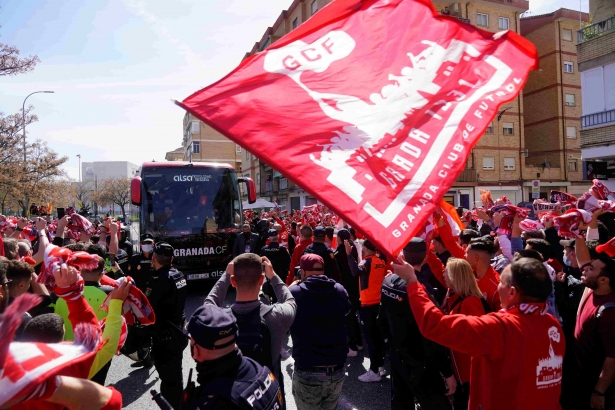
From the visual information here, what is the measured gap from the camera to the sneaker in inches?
205

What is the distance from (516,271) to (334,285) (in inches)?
62.5

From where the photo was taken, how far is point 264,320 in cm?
288

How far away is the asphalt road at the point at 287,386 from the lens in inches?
183

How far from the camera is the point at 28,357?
1.31 meters

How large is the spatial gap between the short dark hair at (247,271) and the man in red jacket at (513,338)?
1072 millimetres

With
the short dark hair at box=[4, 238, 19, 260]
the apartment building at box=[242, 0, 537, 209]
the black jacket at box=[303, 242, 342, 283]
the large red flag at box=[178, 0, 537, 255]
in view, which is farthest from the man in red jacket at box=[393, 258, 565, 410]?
the apartment building at box=[242, 0, 537, 209]

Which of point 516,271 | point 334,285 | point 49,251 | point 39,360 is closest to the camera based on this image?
point 39,360

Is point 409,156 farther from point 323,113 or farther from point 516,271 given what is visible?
point 516,271

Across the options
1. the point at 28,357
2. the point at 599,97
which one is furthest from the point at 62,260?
the point at 599,97

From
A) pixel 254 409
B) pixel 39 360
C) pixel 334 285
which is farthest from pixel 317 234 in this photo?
pixel 39 360

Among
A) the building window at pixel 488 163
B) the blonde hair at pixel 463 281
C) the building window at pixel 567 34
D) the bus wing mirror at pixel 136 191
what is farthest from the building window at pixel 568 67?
the blonde hair at pixel 463 281

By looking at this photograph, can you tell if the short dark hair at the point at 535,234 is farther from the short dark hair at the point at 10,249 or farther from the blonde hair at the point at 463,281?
the short dark hair at the point at 10,249

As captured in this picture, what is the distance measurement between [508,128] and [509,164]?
309 cm

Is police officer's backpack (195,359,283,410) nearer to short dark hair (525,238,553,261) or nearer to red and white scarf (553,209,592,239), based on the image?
red and white scarf (553,209,592,239)
